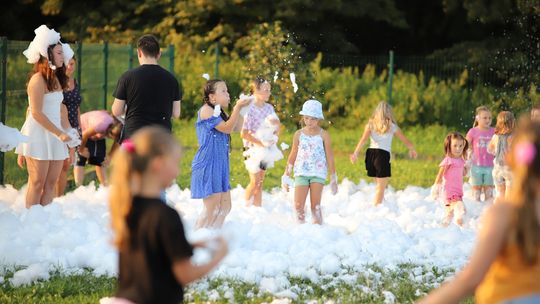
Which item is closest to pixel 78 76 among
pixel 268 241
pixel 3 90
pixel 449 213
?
pixel 3 90

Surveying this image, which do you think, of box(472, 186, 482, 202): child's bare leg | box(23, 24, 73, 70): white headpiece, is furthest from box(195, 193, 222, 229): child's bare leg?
box(472, 186, 482, 202): child's bare leg

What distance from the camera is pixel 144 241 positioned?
4836mm

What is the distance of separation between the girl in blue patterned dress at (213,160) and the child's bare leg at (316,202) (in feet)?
3.97

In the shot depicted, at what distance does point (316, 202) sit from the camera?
11.4 meters

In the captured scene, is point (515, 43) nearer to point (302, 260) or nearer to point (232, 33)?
point (232, 33)

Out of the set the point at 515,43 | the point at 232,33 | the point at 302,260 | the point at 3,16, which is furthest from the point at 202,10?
the point at 302,260

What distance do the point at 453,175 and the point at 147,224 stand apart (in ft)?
25.2

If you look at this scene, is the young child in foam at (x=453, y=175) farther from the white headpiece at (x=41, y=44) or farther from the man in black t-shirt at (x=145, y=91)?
the white headpiece at (x=41, y=44)

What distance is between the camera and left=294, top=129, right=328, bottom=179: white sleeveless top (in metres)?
11.3

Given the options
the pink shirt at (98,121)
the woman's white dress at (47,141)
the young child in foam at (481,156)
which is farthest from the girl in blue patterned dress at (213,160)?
the young child in foam at (481,156)

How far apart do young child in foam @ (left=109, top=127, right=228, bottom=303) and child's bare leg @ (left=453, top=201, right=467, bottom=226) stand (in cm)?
722

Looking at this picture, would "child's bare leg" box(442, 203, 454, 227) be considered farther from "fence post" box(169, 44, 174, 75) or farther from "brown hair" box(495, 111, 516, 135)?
"fence post" box(169, 44, 174, 75)

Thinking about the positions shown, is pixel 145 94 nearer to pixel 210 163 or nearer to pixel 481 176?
pixel 210 163

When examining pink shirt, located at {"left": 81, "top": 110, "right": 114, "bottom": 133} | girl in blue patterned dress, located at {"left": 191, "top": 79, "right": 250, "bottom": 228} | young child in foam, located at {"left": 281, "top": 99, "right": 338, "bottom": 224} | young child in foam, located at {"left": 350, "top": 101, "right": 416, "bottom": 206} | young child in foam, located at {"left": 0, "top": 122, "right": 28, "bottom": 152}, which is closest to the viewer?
young child in foam, located at {"left": 0, "top": 122, "right": 28, "bottom": 152}
